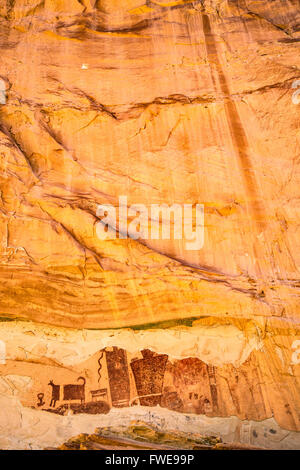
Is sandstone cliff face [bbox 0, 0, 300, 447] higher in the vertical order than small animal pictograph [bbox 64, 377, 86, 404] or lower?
higher

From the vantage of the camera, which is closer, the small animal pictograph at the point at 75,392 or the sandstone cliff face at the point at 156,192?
the small animal pictograph at the point at 75,392

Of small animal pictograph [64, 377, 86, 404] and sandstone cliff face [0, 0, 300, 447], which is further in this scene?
sandstone cliff face [0, 0, 300, 447]

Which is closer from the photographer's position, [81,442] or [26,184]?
[81,442]

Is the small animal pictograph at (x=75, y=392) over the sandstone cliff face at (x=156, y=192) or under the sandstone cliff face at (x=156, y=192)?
under

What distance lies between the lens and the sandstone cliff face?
5891 mm

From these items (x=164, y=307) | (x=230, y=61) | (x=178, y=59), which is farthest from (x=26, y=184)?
(x=230, y=61)

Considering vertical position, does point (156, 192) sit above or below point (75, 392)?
above

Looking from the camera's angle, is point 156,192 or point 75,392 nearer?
point 75,392

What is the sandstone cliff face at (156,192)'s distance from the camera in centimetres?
589

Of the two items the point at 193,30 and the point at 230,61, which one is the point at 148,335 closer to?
the point at 230,61

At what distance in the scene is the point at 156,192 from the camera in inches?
265
